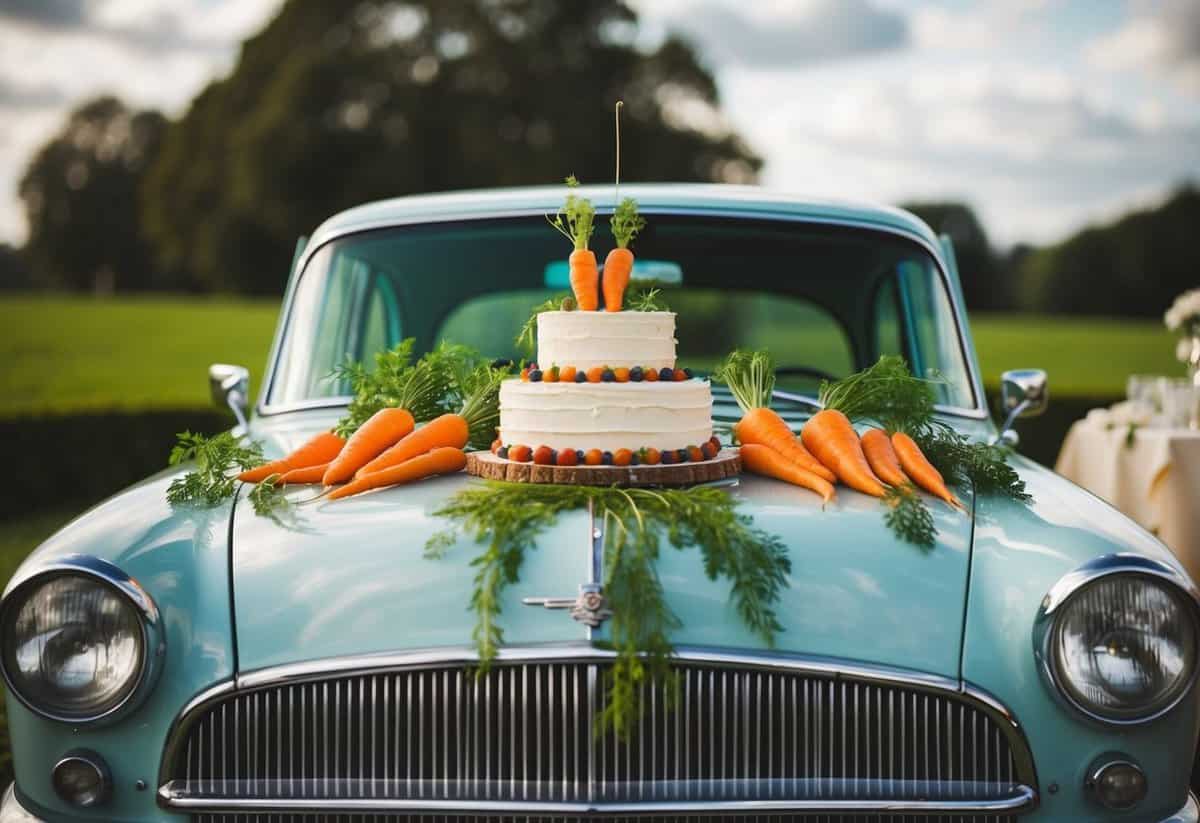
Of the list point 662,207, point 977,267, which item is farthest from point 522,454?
point 977,267

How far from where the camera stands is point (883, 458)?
2.50 m

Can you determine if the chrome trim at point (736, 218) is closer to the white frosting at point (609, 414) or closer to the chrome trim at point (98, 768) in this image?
the white frosting at point (609, 414)

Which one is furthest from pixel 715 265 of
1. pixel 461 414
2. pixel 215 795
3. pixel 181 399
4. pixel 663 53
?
pixel 663 53

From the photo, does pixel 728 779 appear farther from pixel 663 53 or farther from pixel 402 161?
pixel 663 53

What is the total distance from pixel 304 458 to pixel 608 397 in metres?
0.78

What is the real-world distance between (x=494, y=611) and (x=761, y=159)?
109 feet

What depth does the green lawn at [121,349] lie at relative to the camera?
14758 millimetres

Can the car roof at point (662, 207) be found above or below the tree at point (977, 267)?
below

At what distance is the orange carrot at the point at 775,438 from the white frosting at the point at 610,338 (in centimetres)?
33

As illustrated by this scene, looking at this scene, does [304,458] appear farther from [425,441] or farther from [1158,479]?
[1158,479]

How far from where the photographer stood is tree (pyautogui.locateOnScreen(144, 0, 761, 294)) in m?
30.4

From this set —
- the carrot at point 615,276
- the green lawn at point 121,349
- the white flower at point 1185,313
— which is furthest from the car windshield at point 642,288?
the green lawn at point 121,349

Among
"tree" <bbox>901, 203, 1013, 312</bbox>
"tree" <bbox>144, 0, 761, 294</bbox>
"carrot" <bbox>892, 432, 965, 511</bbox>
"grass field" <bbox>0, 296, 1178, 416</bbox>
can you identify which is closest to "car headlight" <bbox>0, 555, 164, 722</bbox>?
"carrot" <bbox>892, 432, 965, 511</bbox>

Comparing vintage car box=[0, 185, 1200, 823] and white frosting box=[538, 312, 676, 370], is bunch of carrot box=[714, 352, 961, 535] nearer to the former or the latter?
vintage car box=[0, 185, 1200, 823]
